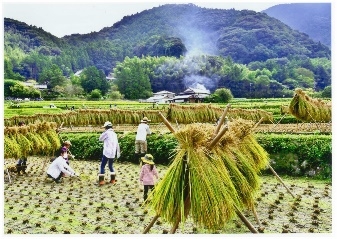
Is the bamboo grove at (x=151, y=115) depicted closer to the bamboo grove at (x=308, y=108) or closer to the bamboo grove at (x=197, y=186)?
the bamboo grove at (x=308, y=108)

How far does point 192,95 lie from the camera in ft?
44.8

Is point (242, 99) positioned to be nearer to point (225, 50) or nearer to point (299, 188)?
point (225, 50)

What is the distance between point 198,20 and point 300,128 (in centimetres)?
455

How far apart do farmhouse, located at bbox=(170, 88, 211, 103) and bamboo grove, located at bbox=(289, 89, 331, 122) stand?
2.29 m

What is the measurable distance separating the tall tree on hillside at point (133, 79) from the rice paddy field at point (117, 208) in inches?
99.0

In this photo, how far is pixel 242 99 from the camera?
12719mm

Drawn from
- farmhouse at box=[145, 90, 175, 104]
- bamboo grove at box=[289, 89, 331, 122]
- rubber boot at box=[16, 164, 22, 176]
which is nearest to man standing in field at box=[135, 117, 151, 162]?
farmhouse at box=[145, 90, 175, 104]

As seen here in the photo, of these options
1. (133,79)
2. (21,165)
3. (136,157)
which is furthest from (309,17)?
(21,165)

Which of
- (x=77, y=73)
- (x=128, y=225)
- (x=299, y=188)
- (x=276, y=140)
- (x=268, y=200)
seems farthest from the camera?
(x=77, y=73)

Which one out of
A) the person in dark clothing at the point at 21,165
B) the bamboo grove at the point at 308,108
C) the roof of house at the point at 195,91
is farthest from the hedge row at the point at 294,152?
the person in dark clothing at the point at 21,165

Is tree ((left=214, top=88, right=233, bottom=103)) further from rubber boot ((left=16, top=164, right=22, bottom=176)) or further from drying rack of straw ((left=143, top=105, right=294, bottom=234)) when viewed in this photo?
drying rack of straw ((left=143, top=105, right=294, bottom=234))

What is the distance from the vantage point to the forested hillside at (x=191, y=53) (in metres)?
10.5
